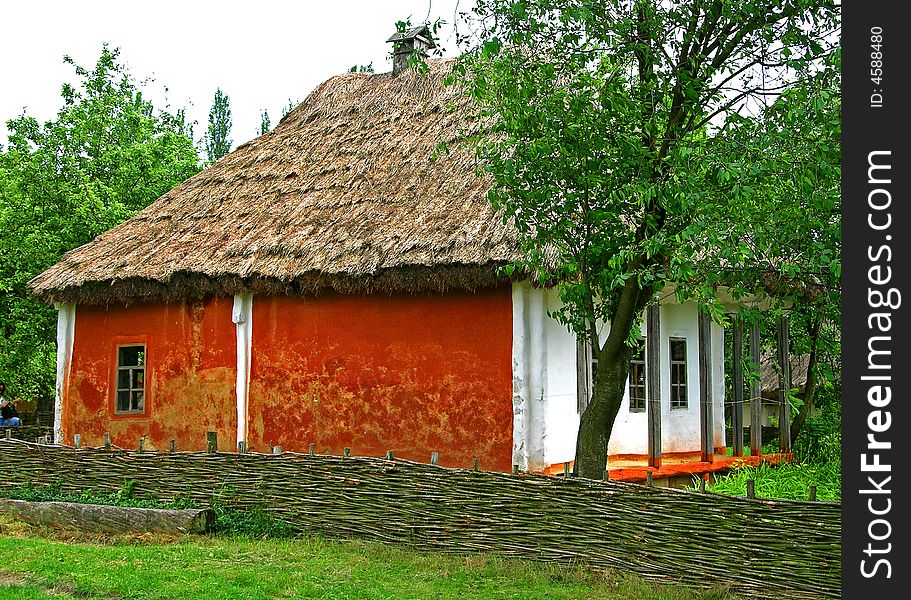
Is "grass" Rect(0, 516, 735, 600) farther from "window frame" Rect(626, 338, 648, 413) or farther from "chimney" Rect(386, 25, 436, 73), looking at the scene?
"chimney" Rect(386, 25, 436, 73)

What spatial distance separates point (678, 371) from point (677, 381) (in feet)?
0.50

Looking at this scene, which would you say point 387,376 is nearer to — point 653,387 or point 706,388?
point 653,387

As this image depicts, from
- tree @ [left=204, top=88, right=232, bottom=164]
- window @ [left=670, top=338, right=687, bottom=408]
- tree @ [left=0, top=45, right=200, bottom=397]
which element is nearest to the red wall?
window @ [left=670, top=338, right=687, bottom=408]

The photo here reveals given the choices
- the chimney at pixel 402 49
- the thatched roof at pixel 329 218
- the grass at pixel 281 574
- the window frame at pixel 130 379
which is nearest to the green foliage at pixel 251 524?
the grass at pixel 281 574

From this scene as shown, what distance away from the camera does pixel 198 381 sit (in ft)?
42.2

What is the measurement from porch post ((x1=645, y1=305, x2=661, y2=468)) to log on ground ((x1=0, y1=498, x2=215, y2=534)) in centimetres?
553

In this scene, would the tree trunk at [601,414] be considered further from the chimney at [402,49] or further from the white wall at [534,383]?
the chimney at [402,49]

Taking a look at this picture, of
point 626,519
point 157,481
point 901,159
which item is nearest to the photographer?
point 901,159

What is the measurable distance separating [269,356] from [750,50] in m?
7.40

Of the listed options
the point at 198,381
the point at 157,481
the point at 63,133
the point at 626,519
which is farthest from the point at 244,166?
the point at 626,519

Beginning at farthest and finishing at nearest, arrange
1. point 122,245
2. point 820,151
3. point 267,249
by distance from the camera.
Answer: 1. point 122,245
2. point 267,249
3. point 820,151

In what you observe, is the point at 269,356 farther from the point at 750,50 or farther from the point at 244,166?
the point at 750,50

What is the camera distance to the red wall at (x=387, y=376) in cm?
1080

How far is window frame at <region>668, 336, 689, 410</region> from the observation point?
13.6 m
